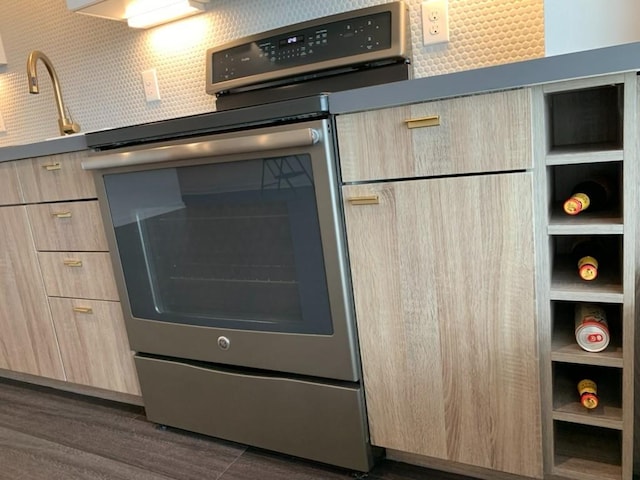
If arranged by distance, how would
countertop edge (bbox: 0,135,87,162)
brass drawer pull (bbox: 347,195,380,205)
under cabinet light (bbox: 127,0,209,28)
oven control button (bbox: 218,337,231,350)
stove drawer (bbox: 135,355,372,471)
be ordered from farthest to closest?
under cabinet light (bbox: 127,0,209,28), countertop edge (bbox: 0,135,87,162), oven control button (bbox: 218,337,231,350), stove drawer (bbox: 135,355,372,471), brass drawer pull (bbox: 347,195,380,205)

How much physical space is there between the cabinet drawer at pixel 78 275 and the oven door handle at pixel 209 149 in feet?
1.09

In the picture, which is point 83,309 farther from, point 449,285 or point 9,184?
point 449,285

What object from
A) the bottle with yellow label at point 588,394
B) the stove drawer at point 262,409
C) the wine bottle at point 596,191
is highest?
the wine bottle at point 596,191

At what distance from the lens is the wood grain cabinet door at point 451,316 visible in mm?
960

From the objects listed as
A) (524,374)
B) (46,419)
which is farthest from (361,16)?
(46,419)

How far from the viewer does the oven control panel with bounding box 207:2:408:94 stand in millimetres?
1347

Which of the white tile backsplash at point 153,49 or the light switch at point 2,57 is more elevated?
the light switch at point 2,57

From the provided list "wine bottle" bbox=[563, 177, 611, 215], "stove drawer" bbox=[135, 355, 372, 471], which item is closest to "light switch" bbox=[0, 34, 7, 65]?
"stove drawer" bbox=[135, 355, 372, 471]

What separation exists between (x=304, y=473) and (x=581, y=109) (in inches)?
45.0

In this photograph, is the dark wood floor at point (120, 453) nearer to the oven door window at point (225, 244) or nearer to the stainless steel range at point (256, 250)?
the stainless steel range at point (256, 250)

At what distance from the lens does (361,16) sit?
138cm

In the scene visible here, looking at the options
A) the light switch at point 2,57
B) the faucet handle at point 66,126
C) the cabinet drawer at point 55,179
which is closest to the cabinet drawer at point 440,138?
the cabinet drawer at point 55,179

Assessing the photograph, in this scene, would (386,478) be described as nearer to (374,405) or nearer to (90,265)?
(374,405)

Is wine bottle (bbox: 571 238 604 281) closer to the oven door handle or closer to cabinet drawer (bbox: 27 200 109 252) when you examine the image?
the oven door handle
